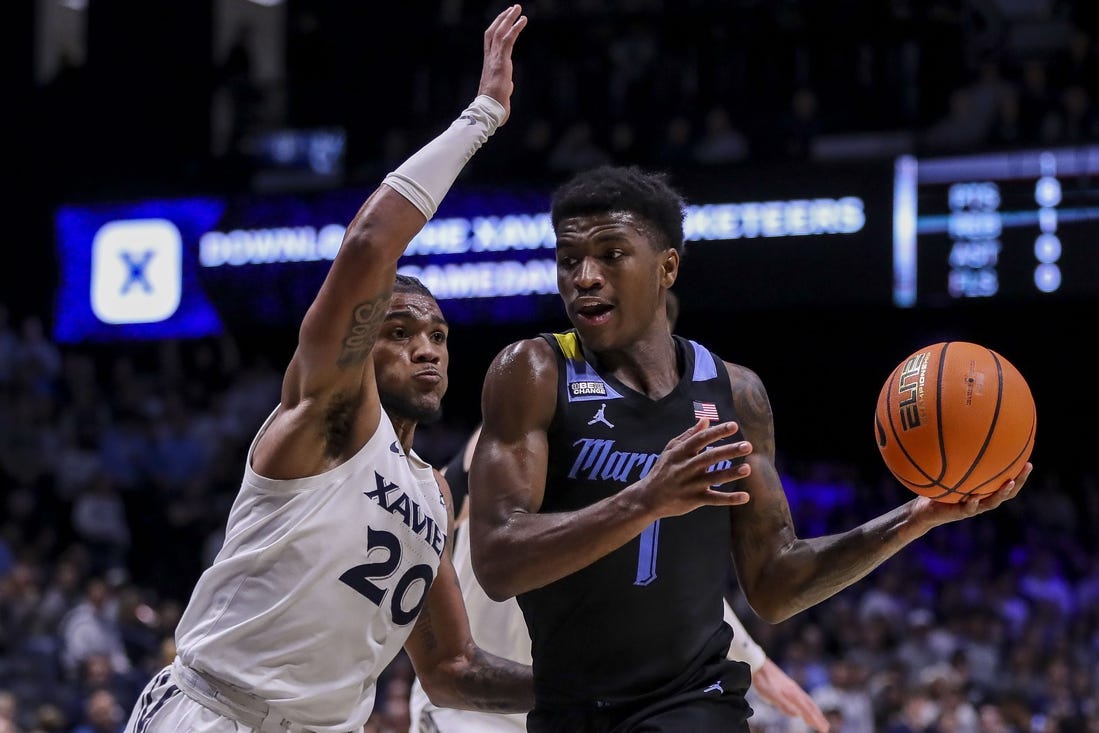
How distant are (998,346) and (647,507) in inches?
490

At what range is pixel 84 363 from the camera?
52.3ft

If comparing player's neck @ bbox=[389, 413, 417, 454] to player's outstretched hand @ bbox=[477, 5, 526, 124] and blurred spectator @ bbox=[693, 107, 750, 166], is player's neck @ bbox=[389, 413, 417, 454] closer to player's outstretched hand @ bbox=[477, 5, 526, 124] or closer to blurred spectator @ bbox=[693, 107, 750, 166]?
player's outstretched hand @ bbox=[477, 5, 526, 124]

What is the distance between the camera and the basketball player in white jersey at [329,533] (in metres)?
3.51

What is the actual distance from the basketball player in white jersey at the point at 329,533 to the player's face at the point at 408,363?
0.68 feet

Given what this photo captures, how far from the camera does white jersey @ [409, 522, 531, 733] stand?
5.10 metres

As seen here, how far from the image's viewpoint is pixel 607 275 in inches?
147

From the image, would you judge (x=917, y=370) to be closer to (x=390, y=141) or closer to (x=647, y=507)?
(x=647, y=507)

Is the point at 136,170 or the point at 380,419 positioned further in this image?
the point at 136,170

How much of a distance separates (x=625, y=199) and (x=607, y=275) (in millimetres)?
221

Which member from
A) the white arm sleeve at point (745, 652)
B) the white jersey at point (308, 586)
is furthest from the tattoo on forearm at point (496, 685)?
the white arm sleeve at point (745, 652)

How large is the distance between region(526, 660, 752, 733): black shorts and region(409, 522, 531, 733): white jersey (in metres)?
1.41

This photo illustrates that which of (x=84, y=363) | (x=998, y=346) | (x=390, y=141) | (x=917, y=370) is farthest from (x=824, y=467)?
(x=917, y=370)

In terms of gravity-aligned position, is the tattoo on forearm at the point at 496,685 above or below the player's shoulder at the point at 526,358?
below

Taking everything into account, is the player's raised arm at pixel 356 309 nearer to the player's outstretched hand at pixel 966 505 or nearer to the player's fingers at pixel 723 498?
the player's fingers at pixel 723 498
